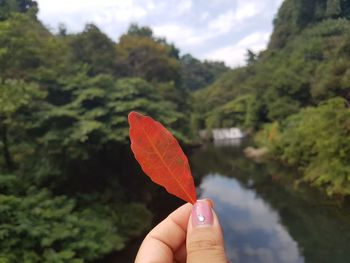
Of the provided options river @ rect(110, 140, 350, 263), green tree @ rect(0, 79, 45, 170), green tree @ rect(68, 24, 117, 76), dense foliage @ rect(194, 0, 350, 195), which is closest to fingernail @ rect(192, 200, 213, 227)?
green tree @ rect(0, 79, 45, 170)

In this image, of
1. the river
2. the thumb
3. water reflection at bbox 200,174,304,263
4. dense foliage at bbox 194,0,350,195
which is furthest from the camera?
dense foliage at bbox 194,0,350,195

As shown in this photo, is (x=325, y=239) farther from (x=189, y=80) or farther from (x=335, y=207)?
(x=189, y=80)

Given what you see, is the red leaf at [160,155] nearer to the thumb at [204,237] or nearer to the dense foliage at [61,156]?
the thumb at [204,237]

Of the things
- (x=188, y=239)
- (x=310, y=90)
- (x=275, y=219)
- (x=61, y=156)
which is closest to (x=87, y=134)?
(x=61, y=156)

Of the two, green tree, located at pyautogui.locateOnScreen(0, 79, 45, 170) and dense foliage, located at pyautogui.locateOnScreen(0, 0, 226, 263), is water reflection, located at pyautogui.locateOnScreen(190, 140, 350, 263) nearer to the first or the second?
dense foliage, located at pyautogui.locateOnScreen(0, 0, 226, 263)

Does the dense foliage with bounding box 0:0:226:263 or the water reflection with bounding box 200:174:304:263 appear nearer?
the dense foliage with bounding box 0:0:226:263

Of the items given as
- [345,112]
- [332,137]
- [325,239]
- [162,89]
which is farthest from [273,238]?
[162,89]
